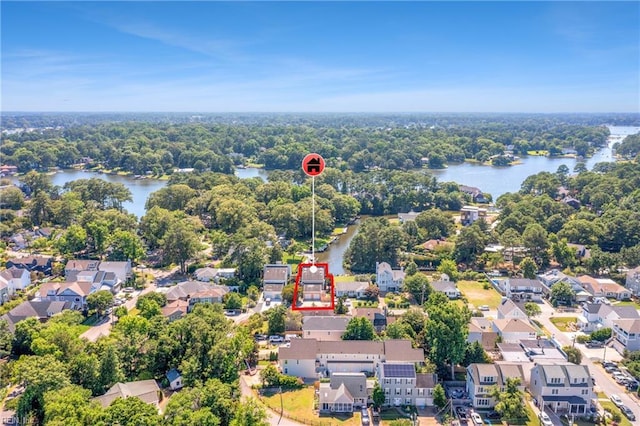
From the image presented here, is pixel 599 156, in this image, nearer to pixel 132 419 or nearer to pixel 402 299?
pixel 402 299

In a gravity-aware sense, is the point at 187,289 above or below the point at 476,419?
A: above

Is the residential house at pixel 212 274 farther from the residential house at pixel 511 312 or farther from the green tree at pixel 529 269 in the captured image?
the green tree at pixel 529 269

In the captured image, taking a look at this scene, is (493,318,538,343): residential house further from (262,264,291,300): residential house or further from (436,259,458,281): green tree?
(262,264,291,300): residential house

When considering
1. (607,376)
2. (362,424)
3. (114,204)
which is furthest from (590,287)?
(114,204)

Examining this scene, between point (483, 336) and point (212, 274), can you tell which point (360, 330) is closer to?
point (483, 336)

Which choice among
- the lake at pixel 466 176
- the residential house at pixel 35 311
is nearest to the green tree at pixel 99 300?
the residential house at pixel 35 311

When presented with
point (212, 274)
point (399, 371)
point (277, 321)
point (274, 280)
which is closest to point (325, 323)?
point (277, 321)
